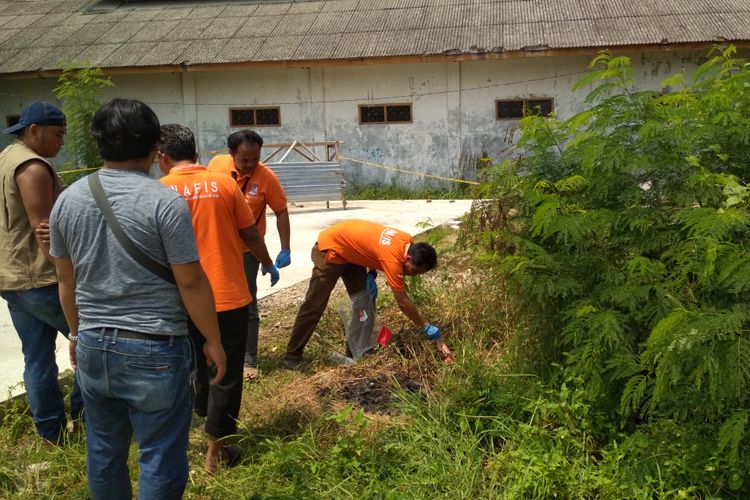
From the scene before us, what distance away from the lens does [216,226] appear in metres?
3.59

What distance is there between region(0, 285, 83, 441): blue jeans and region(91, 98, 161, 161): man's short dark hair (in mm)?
1412

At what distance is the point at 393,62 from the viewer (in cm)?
1557

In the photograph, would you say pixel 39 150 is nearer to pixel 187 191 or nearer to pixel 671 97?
pixel 187 191

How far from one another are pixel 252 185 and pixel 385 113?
12120 millimetres

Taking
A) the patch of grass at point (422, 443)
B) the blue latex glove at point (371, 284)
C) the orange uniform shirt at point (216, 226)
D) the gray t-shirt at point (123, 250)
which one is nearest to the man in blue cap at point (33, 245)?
the patch of grass at point (422, 443)

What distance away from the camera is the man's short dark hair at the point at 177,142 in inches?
141

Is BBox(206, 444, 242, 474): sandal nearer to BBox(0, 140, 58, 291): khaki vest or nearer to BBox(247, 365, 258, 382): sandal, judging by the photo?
BBox(247, 365, 258, 382): sandal

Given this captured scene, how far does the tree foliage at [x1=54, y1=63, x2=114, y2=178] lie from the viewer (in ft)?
51.2

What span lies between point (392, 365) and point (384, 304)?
1.22m

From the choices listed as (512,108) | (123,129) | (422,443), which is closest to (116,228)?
(123,129)

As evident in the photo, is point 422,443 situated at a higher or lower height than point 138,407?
lower

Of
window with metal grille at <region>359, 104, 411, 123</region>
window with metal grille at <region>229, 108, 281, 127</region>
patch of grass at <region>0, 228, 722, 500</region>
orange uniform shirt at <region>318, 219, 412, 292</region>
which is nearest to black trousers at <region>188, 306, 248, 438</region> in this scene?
patch of grass at <region>0, 228, 722, 500</region>

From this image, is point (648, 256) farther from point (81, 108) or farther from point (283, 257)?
point (81, 108)

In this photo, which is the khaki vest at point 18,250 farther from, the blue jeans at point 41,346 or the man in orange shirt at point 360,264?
the man in orange shirt at point 360,264
